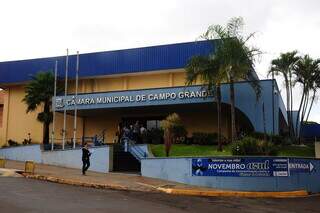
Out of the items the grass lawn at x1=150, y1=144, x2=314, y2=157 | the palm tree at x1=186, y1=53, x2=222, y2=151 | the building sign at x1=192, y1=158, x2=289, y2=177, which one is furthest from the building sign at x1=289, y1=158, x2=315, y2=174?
the palm tree at x1=186, y1=53, x2=222, y2=151

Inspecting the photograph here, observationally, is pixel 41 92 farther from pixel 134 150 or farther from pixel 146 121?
pixel 134 150

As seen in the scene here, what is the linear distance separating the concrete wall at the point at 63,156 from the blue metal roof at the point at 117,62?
825 cm

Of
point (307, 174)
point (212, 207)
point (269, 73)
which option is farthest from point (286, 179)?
point (269, 73)

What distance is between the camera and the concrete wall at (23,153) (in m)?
33.0

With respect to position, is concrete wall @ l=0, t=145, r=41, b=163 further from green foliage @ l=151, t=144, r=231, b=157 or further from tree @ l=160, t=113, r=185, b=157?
tree @ l=160, t=113, r=185, b=157

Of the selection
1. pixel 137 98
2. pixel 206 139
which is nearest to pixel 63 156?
pixel 137 98

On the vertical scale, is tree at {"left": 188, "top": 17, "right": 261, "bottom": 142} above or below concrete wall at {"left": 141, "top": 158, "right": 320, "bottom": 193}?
above

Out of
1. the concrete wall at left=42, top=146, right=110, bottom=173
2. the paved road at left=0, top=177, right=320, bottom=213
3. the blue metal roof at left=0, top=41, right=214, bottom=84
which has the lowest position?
the paved road at left=0, top=177, right=320, bottom=213

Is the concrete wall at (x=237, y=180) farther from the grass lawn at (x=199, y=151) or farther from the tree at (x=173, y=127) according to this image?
the tree at (x=173, y=127)

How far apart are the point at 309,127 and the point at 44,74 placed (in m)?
29.9

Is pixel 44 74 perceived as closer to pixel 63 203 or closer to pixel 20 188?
Answer: pixel 20 188

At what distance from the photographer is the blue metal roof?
36.2 meters

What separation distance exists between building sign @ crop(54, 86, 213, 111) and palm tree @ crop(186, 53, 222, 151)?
3.60 feet

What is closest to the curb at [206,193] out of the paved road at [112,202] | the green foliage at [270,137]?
the paved road at [112,202]
